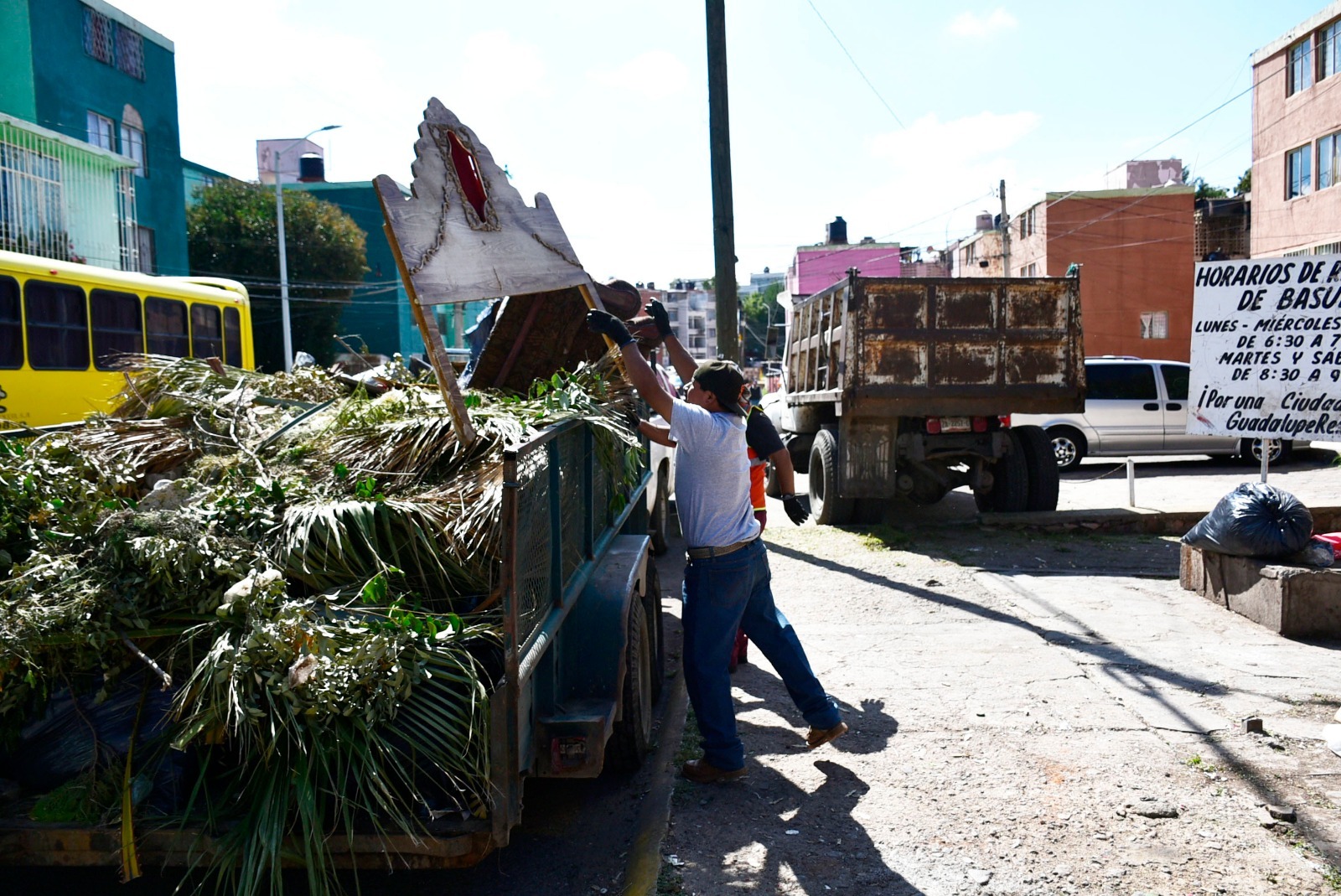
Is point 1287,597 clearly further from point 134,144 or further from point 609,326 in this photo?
point 134,144

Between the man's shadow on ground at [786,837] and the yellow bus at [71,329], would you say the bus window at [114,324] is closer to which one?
the yellow bus at [71,329]

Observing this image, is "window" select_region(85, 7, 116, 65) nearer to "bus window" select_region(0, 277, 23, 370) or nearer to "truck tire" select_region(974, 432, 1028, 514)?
"bus window" select_region(0, 277, 23, 370)

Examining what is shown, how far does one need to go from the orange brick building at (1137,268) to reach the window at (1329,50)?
10.6 meters

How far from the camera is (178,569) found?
9.73ft

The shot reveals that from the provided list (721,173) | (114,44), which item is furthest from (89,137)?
(721,173)

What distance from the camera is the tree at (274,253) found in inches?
1254

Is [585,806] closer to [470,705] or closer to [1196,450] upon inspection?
[470,705]

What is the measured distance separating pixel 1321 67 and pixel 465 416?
2581cm

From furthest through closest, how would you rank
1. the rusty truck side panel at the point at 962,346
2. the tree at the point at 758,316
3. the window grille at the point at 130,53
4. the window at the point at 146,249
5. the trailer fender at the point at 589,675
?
the tree at the point at 758,316 < the window at the point at 146,249 < the window grille at the point at 130,53 < the rusty truck side panel at the point at 962,346 < the trailer fender at the point at 589,675

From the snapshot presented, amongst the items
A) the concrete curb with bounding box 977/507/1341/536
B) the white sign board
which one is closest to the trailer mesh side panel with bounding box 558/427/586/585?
the white sign board

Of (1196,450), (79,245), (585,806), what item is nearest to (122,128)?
(79,245)

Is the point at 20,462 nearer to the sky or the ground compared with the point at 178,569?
nearer to the sky

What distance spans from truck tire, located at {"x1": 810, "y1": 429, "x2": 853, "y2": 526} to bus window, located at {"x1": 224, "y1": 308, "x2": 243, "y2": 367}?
9.10 m

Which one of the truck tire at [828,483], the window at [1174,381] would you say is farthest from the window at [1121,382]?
the truck tire at [828,483]
